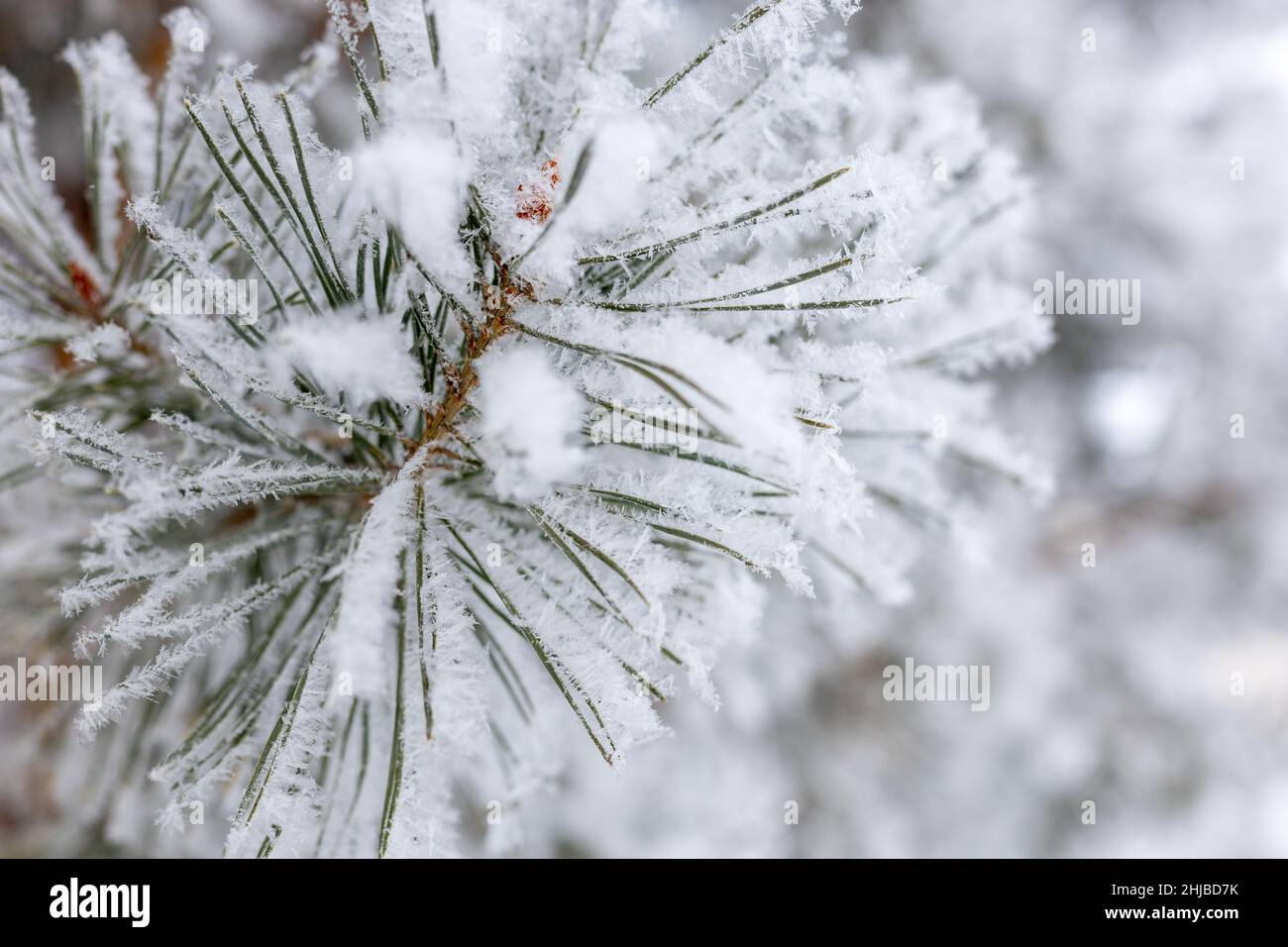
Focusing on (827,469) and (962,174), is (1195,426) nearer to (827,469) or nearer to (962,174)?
(962,174)

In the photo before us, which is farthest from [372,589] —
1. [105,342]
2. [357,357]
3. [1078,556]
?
[1078,556]

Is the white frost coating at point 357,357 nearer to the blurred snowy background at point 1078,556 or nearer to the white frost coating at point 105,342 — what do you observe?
the white frost coating at point 105,342

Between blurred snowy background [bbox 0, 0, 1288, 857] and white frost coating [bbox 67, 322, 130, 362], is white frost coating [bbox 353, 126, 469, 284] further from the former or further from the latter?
blurred snowy background [bbox 0, 0, 1288, 857]

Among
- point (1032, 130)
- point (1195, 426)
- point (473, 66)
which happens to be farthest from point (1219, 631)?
point (473, 66)

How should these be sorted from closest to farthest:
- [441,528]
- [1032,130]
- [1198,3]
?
1. [441,528]
2. [1032,130]
3. [1198,3]

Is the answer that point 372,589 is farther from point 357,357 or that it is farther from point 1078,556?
point 1078,556

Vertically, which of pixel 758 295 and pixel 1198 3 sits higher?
pixel 1198 3
